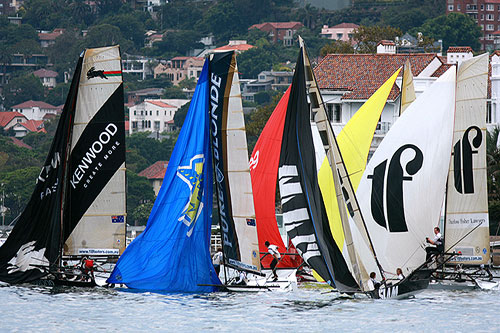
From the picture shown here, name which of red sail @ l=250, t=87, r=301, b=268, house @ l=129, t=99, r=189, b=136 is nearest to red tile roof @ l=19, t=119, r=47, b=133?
house @ l=129, t=99, r=189, b=136

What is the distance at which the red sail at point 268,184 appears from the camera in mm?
37750

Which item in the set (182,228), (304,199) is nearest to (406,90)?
(304,199)

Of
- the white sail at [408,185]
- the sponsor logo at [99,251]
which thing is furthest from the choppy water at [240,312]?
the white sail at [408,185]

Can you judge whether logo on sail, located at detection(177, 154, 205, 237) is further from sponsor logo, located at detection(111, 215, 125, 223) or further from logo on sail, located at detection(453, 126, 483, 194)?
logo on sail, located at detection(453, 126, 483, 194)

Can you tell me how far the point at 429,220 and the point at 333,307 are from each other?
3656 millimetres

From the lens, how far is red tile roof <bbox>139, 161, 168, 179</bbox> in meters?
133

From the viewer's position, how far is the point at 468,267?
36.0 metres

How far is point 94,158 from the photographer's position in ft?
112

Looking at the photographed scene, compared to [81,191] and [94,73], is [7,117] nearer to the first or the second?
[94,73]

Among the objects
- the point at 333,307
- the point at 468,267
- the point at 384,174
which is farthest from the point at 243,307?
the point at 468,267

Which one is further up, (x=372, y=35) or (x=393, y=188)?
(x=372, y=35)

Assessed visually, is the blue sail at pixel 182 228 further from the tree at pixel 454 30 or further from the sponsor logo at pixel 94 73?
the tree at pixel 454 30

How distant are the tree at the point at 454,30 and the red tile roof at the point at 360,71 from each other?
12473 cm

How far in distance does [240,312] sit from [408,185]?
597cm
